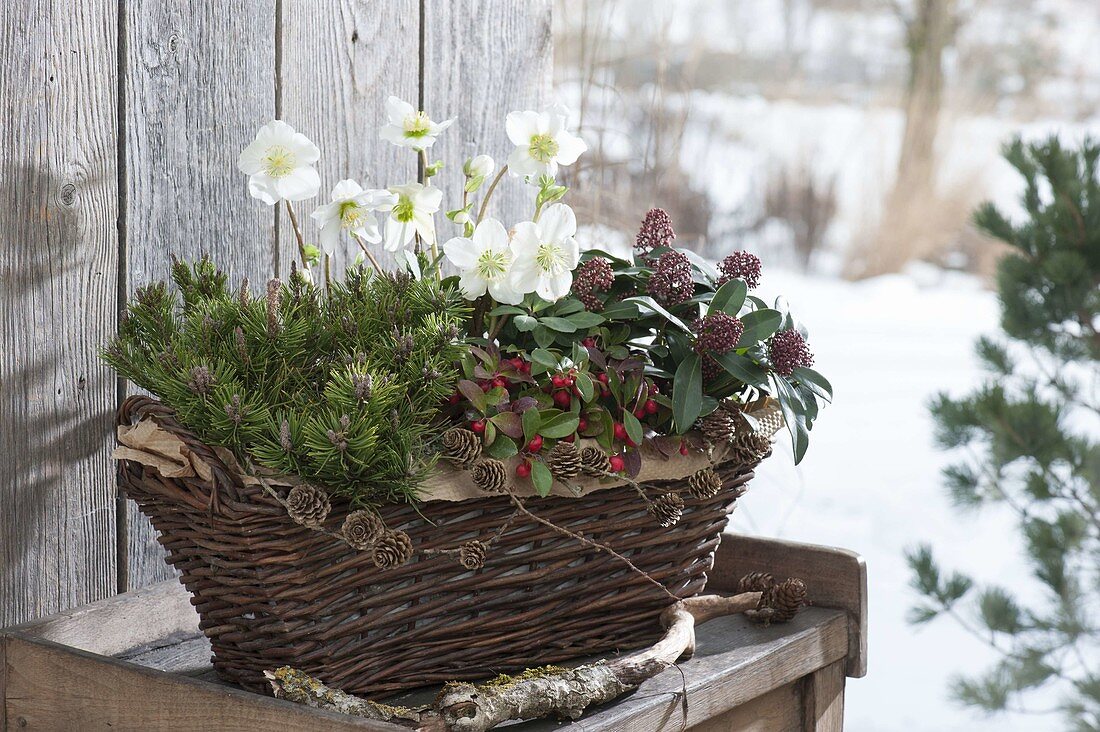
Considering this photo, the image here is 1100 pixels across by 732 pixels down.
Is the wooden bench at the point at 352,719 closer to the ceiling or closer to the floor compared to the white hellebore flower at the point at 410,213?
closer to the floor

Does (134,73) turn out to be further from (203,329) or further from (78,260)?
(203,329)

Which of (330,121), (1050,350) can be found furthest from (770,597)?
(1050,350)

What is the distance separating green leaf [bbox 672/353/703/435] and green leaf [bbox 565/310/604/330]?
0.06 meters

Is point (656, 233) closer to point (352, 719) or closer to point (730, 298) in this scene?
point (730, 298)

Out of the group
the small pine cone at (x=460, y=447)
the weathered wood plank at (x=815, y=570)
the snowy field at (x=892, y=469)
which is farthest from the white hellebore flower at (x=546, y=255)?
the snowy field at (x=892, y=469)

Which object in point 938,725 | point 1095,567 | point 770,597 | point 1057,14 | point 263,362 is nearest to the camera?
point 263,362

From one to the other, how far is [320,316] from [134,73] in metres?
0.27

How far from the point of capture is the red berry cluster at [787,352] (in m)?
0.69

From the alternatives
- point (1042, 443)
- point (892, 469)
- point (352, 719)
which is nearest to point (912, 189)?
point (892, 469)

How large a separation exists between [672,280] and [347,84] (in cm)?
38

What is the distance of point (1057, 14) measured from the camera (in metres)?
3.26

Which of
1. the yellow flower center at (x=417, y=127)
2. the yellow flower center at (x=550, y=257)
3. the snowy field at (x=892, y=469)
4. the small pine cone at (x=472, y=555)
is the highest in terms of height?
the yellow flower center at (x=417, y=127)

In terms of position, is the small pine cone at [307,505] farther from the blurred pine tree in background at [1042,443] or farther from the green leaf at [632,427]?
the blurred pine tree in background at [1042,443]

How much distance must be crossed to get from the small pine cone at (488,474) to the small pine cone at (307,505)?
91mm
